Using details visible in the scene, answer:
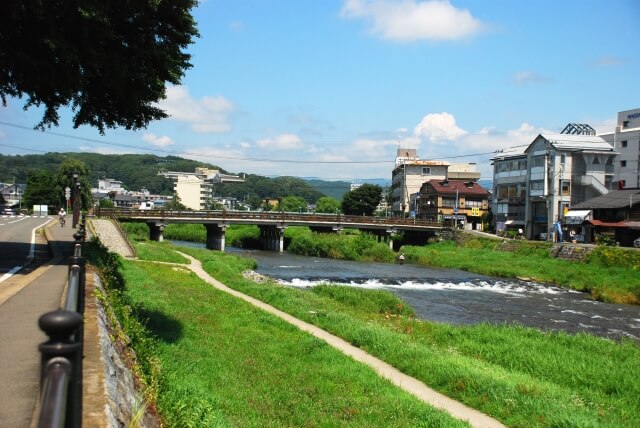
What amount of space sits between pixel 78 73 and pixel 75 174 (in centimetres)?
2222

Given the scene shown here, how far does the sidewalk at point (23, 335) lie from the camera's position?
512 cm

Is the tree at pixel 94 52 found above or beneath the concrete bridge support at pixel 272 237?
above

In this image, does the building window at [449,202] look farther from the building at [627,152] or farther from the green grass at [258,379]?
the green grass at [258,379]

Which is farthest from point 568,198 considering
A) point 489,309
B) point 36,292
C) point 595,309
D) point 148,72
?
point 36,292

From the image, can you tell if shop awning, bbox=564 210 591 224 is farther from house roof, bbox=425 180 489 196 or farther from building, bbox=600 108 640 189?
house roof, bbox=425 180 489 196

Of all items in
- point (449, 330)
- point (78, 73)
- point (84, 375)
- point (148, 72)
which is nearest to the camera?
point (84, 375)

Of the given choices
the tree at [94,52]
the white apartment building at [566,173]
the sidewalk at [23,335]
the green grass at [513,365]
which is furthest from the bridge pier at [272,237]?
the sidewalk at [23,335]

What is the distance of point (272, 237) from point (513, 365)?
6110 cm

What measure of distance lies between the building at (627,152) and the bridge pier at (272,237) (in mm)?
41159

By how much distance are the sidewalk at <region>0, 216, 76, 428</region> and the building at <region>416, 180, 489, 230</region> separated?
256 ft

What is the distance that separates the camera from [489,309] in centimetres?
2791

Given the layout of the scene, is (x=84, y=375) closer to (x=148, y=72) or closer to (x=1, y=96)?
(x=148, y=72)

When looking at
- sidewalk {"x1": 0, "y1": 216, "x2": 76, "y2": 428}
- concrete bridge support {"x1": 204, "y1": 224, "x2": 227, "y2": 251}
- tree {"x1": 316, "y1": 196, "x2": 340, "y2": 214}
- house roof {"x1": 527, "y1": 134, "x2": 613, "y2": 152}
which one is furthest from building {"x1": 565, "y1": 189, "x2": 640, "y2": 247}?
tree {"x1": 316, "y1": 196, "x2": 340, "y2": 214}

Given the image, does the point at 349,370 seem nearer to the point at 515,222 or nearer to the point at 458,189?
the point at 515,222
